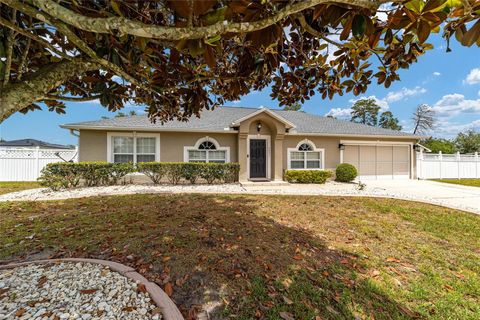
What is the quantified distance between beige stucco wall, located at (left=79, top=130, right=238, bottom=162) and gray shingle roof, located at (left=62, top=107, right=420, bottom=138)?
0.43 m

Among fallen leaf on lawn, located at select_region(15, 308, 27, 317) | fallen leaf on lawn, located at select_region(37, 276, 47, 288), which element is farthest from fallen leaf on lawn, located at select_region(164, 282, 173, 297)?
fallen leaf on lawn, located at select_region(37, 276, 47, 288)

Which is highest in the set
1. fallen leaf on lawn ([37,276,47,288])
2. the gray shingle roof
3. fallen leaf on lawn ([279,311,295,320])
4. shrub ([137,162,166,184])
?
the gray shingle roof

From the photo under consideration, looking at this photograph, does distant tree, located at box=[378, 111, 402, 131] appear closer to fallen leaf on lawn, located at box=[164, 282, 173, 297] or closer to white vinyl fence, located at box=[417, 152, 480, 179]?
white vinyl fence, located at box=[417, 152, 480, 179]

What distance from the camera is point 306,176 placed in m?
11.7

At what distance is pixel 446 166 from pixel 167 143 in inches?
791

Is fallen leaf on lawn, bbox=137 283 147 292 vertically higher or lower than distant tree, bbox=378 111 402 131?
lower

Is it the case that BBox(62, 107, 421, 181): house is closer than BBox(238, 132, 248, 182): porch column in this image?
Yes

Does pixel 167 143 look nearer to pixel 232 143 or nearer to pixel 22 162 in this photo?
pixel 232 143

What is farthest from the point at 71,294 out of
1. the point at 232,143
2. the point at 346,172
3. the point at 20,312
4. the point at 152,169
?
the point at 346,172

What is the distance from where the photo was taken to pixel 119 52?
2850 mm

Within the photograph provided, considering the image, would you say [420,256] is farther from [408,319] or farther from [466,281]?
[408,319]

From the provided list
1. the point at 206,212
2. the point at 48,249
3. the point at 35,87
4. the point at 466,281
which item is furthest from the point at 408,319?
the point at 48,249

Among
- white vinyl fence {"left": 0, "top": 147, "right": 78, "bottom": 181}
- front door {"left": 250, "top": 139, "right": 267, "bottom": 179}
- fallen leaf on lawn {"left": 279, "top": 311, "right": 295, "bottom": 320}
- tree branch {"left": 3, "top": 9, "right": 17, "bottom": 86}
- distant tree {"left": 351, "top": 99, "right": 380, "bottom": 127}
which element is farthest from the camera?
distant tree {"left": 351, "top": 99, "right": 380, "bottom": 127}

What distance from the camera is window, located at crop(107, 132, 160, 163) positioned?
1073 cm
